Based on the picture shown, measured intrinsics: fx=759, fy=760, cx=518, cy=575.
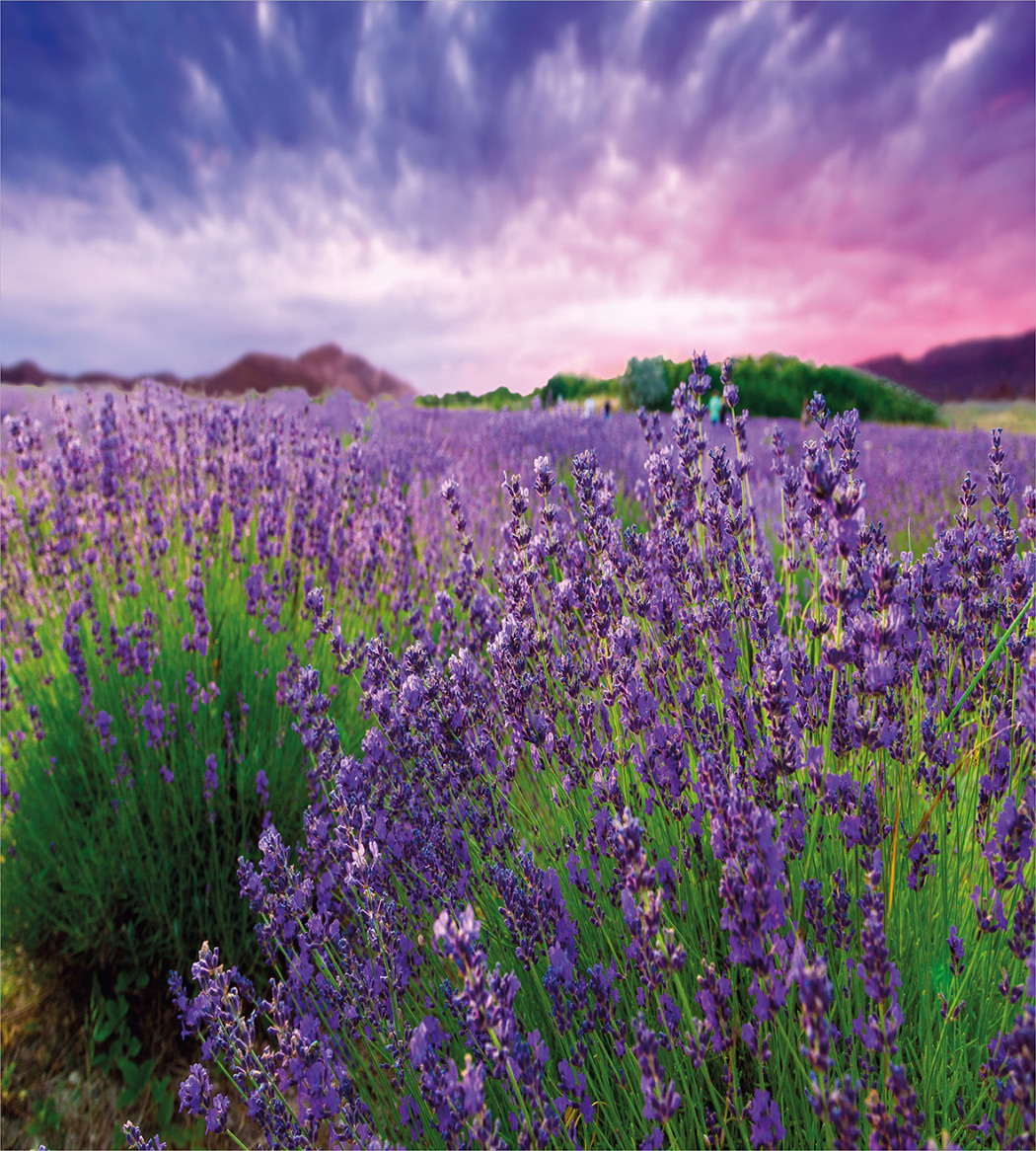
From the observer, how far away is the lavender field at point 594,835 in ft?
3.31

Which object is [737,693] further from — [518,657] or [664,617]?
[518,657]

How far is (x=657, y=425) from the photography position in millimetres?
2170

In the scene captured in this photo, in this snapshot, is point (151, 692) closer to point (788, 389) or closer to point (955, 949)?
point (955, 949)

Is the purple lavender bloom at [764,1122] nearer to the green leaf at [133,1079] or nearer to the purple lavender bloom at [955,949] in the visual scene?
the purple lavender bloom at [955,949]

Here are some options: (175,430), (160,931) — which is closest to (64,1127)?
(160,931)

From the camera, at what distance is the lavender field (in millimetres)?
1010

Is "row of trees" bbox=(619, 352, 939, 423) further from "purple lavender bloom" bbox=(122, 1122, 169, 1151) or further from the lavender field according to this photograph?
"purple lavender bloom" bbox=(122, 1122, 169, 1151)

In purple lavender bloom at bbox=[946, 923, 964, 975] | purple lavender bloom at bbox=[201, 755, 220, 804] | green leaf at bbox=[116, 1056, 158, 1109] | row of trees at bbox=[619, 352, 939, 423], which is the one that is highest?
row of trees at bbox=[619, 352, 939, 423]

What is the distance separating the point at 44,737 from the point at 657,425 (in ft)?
7.30

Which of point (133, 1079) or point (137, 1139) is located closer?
point (137, 1139)

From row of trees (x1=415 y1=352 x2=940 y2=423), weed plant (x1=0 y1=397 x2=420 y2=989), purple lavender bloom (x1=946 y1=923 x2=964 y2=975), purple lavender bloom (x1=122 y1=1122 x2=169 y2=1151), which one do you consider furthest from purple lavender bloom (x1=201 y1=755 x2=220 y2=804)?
row of trees (x1=415 y1=352 x2=940 y2=423)

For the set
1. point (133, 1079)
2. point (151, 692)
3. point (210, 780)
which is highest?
point (151, 692)

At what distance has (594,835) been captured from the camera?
4.36 ft

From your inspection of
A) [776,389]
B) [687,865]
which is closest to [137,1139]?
[687,865]
